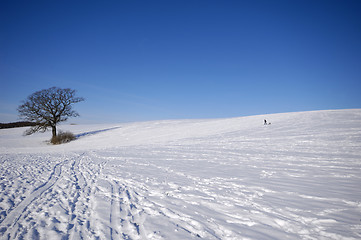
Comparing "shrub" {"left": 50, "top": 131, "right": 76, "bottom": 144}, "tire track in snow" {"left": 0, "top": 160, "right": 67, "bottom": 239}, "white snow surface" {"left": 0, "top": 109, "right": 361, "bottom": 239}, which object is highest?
"shrub" {"left": 50, "top": 131, "right": 76, "bottom": 144}

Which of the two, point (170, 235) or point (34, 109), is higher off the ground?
point (34, 109)

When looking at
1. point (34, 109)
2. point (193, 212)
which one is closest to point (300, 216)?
point (193, 212)

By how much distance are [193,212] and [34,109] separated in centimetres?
3056

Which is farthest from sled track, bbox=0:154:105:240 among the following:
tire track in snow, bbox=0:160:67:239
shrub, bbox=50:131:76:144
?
shrub, bbox=50:131:76:144

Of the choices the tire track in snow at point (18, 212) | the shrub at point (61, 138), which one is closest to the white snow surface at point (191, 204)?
the tire track in snow at point (18, 212)

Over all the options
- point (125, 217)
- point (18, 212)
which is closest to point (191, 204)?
point (125, 217)

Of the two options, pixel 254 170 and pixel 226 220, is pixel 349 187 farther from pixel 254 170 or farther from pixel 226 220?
pixel 226 220

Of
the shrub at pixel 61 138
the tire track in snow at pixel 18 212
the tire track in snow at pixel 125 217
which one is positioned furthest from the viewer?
the shrub at pixel 61 138

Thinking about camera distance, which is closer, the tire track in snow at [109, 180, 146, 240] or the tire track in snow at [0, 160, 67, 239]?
the tire track in snow at [109, 180, 146, 240]

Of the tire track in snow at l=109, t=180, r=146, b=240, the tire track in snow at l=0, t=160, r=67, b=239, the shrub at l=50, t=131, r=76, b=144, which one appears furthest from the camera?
the shrub at l=50, t=131, r=76, b=144

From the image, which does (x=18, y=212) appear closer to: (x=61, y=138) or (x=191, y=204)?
(x=191, y=204)

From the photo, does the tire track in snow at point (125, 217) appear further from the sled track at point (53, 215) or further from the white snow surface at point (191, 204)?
the sled track at point (53, 215)

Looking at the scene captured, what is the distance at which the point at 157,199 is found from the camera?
4238 millimetres

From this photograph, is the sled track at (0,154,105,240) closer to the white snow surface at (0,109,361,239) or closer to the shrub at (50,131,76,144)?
the white snow surface at (0,109,361,239)
